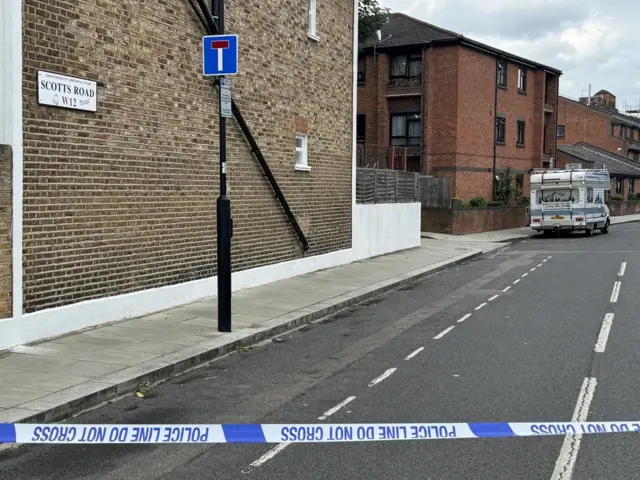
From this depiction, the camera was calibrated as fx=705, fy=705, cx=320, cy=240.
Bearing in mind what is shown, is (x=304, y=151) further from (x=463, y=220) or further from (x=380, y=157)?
(x=463, y=220)

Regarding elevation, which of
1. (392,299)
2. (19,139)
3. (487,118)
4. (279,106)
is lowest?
(392,299)

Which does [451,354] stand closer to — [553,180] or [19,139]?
[19,139]

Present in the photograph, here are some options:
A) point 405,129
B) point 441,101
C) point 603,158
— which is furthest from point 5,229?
point 603,158

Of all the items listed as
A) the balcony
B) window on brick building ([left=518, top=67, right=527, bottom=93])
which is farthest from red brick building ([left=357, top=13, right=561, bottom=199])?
the balcony

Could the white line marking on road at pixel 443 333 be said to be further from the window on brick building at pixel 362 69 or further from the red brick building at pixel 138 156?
the window on brick building at pixel 362 69

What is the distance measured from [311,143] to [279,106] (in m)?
1.93

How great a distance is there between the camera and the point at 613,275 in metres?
17.3

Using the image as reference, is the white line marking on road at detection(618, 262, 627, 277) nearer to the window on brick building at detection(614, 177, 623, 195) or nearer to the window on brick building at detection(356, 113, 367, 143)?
the window on brick building at detection(356, 113, 367, 143)

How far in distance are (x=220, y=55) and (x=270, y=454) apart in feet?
19.0

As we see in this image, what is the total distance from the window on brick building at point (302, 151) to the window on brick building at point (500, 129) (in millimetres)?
25439

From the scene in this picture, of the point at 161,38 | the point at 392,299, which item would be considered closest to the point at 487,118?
the point at 392,299

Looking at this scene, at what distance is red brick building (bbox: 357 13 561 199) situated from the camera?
1399 inches

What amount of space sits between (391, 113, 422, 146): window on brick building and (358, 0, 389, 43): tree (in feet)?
15.9

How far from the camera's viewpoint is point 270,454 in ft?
17.3
